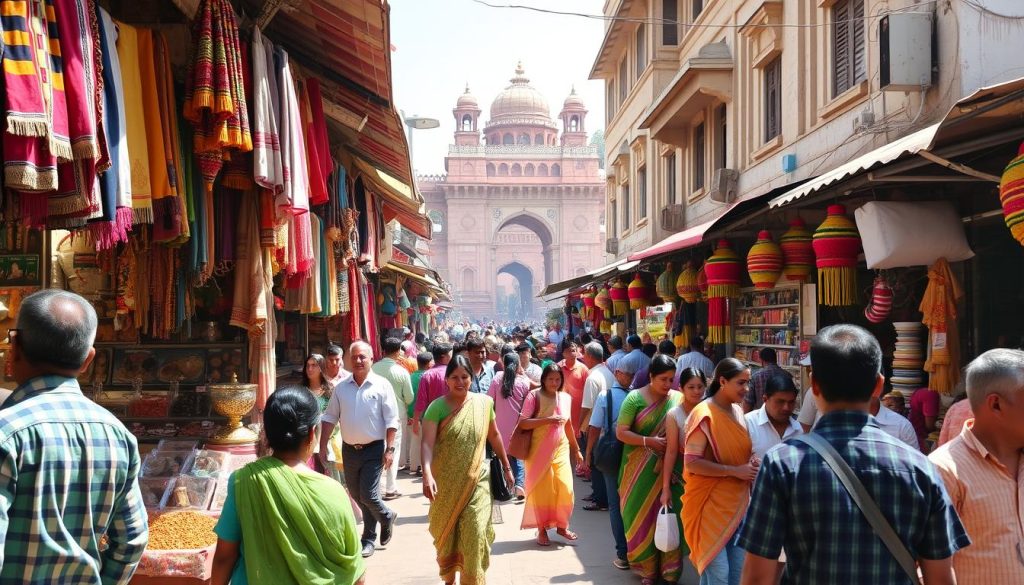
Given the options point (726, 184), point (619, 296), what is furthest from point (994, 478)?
point (619, 296)

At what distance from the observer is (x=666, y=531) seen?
13.6 feet

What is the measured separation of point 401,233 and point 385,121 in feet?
68.4

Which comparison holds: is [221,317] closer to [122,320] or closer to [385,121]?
[122,320]

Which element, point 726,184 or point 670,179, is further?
point 670,179

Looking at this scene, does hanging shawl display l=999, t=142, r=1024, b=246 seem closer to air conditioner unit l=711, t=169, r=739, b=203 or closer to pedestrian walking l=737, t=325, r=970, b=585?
pedestrian walking l=737, t=325, r=970, b=585

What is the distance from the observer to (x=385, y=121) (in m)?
5.88

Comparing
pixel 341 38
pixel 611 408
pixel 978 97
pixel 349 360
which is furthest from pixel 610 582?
pixel 341 38

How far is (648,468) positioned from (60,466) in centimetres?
334

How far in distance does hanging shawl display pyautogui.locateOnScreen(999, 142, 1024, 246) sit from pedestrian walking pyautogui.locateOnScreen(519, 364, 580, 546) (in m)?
3.05

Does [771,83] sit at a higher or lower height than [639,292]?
higher

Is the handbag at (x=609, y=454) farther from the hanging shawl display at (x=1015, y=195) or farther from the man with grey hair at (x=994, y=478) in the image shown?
the man with grey hair at (x=994, y=478)

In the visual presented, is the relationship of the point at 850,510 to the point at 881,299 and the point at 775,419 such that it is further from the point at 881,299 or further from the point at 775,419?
the point at 881,299

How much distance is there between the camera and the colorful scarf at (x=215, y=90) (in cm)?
332

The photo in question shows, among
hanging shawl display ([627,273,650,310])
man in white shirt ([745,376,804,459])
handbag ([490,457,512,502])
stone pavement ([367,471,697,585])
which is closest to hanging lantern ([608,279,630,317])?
hanging shawl display ([627,273,650,310])
